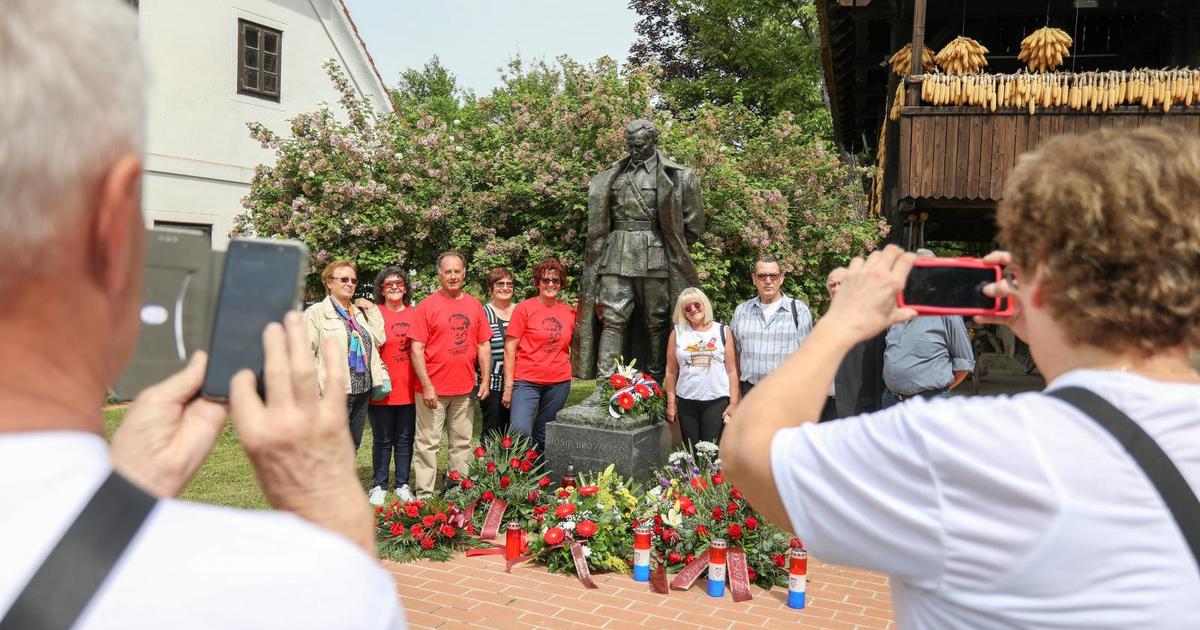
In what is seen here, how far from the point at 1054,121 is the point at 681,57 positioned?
809 inches

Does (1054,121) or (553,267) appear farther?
(1054,121)

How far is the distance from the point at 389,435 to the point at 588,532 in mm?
2211

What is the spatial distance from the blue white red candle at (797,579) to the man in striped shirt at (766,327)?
2071 mm

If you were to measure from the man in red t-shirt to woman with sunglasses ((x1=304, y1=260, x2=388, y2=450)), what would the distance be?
34 centimetres

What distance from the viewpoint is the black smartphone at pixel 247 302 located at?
1.00 m

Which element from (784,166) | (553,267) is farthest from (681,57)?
(553,267)

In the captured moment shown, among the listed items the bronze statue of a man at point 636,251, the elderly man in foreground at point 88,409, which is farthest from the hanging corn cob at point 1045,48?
the elderly man in foreground at point 88,409

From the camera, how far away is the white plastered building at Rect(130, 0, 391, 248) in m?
15.8

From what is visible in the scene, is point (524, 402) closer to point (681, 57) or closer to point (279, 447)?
point (279, 447)

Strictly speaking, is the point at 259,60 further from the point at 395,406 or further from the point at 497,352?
the point at 395,406

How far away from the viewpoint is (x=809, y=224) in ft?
46.3

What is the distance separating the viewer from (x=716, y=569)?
5402mm

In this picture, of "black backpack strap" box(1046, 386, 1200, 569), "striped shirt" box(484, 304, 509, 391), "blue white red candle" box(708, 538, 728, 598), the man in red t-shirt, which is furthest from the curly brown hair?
"striped shirt" box(484, 304, 509, 391)

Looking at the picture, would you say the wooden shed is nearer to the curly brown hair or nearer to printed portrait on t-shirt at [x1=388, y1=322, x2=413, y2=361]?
printed portrait on t-shirt at [x1=388, y1=322, x2=413, y2=361]
